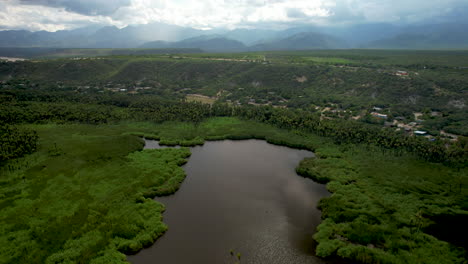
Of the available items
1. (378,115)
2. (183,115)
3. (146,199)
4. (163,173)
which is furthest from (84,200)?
(378,115)

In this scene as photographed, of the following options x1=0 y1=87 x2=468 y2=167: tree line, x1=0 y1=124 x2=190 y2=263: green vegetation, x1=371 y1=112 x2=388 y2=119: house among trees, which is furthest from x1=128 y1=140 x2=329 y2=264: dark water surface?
x1=371 y1=112 x2=388 y2=119: house among trees

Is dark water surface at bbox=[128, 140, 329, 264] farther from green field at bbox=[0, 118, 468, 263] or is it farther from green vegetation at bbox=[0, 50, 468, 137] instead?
green vegetation at bbox=[0, 50, 468, 137]

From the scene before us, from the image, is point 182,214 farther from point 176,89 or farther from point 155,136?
point 176,89

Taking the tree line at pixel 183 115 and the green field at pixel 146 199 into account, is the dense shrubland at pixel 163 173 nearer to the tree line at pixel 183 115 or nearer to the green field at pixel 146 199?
the green field at pixel 146 199

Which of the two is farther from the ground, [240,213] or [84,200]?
[84,200]

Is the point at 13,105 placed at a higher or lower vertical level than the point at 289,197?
higher

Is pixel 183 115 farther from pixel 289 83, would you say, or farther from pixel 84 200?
pixel 289 83

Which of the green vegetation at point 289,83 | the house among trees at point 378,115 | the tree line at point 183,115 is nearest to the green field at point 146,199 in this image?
the tree line at point 183,115

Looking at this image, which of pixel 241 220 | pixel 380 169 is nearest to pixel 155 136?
pixel 241 220
